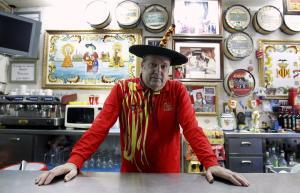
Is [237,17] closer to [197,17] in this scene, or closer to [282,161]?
[197,17]

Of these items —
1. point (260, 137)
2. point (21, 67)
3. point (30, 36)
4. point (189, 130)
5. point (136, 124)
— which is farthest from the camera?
point (21, 67)

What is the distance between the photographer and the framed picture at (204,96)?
3361 mm

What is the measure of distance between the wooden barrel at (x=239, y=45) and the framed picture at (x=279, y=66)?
22 centimetres

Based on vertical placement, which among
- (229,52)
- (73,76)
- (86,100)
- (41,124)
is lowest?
(41,124)

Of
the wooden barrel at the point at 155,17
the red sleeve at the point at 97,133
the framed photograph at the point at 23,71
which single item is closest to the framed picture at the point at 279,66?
the wooden barrel at the point at 155,17

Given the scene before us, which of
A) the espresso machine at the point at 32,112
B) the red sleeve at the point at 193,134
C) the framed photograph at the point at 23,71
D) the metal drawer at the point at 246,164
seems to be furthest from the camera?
the framed photograph at the point at 23,71

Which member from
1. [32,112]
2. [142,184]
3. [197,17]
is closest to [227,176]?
[142,184]

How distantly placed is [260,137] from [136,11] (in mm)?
2243

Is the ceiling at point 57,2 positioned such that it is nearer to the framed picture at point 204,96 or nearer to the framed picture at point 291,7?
the framed picture at point 291,7

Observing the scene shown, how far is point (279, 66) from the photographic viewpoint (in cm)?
344

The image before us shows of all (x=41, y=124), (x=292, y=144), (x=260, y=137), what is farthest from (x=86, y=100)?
(x=292, y=144)

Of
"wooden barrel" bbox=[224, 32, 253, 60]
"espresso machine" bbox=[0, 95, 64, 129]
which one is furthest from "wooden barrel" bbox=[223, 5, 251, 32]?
"espresso machine" bbox=[0, 95, 64, 129]

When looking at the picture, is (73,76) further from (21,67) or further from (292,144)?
(292,144)

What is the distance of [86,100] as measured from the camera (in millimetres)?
3514
